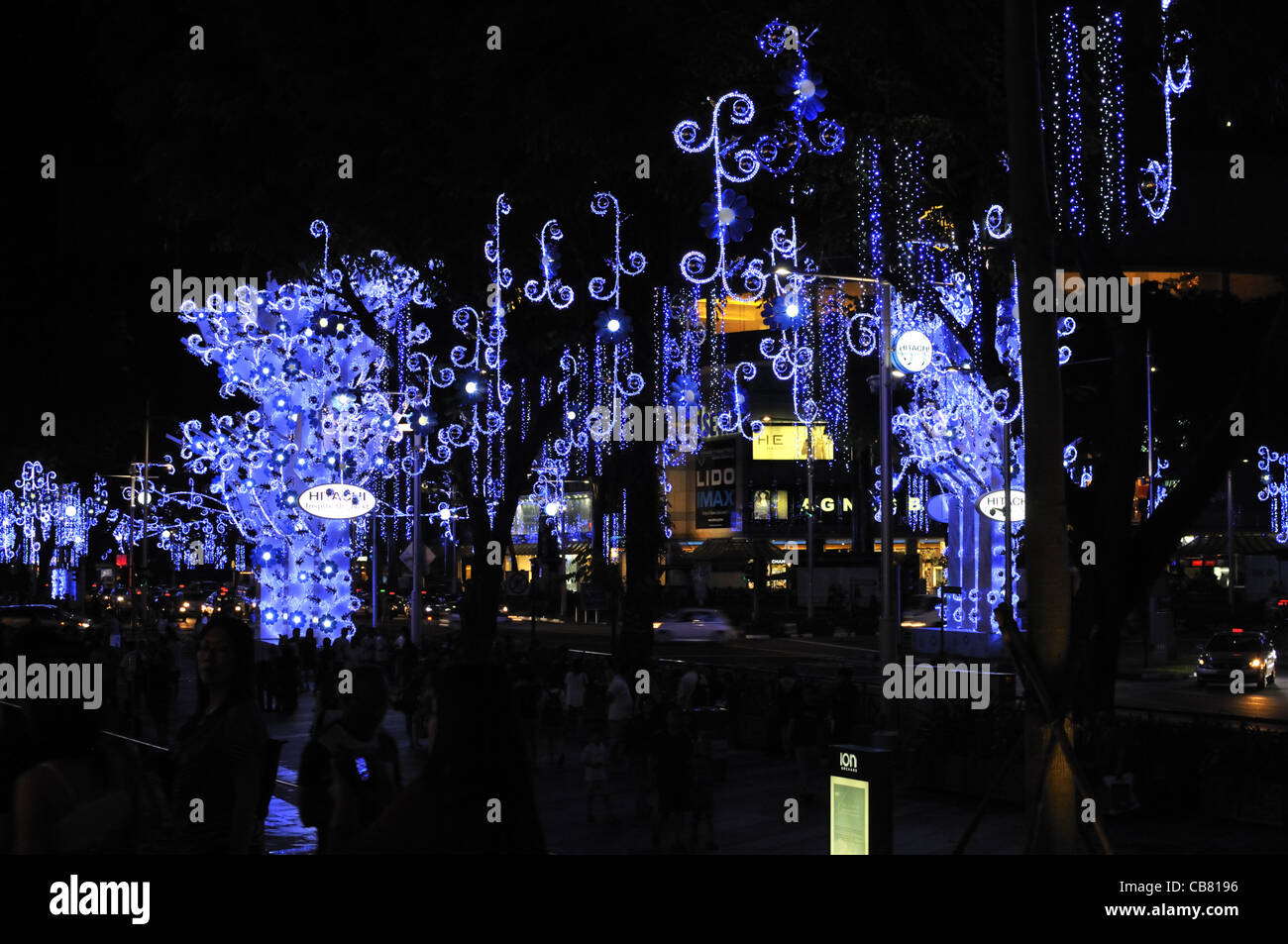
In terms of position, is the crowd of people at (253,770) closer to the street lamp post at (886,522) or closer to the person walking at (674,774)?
the person walking at (674,774)

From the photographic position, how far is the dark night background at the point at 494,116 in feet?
61.4

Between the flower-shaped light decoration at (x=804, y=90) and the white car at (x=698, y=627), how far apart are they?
112ft

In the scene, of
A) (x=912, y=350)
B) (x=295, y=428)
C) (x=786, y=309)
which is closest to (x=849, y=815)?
(x=786, y=309)

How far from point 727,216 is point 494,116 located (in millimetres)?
4168

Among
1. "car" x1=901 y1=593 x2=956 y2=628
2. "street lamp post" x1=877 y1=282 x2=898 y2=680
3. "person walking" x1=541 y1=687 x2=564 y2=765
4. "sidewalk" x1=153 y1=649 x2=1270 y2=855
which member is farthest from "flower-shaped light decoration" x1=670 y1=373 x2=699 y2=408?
"car" x1=901 y1=593 x2=956 y2=628

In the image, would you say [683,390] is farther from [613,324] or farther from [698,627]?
[698,627]

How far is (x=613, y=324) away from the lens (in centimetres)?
2347

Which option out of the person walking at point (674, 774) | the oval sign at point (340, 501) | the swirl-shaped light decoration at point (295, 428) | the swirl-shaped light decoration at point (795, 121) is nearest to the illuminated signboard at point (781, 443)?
the swirl-shaped light decoration at point (295, 428)

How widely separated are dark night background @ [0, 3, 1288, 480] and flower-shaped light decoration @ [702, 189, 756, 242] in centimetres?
152

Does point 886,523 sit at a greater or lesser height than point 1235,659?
greater

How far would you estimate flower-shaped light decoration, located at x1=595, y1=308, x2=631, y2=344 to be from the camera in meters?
23.5

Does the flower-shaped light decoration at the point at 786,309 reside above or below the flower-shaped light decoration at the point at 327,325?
below

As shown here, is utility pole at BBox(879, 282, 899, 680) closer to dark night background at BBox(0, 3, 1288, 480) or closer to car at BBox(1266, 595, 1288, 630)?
dark night background at BBox(0, 3, 1288, 480)
